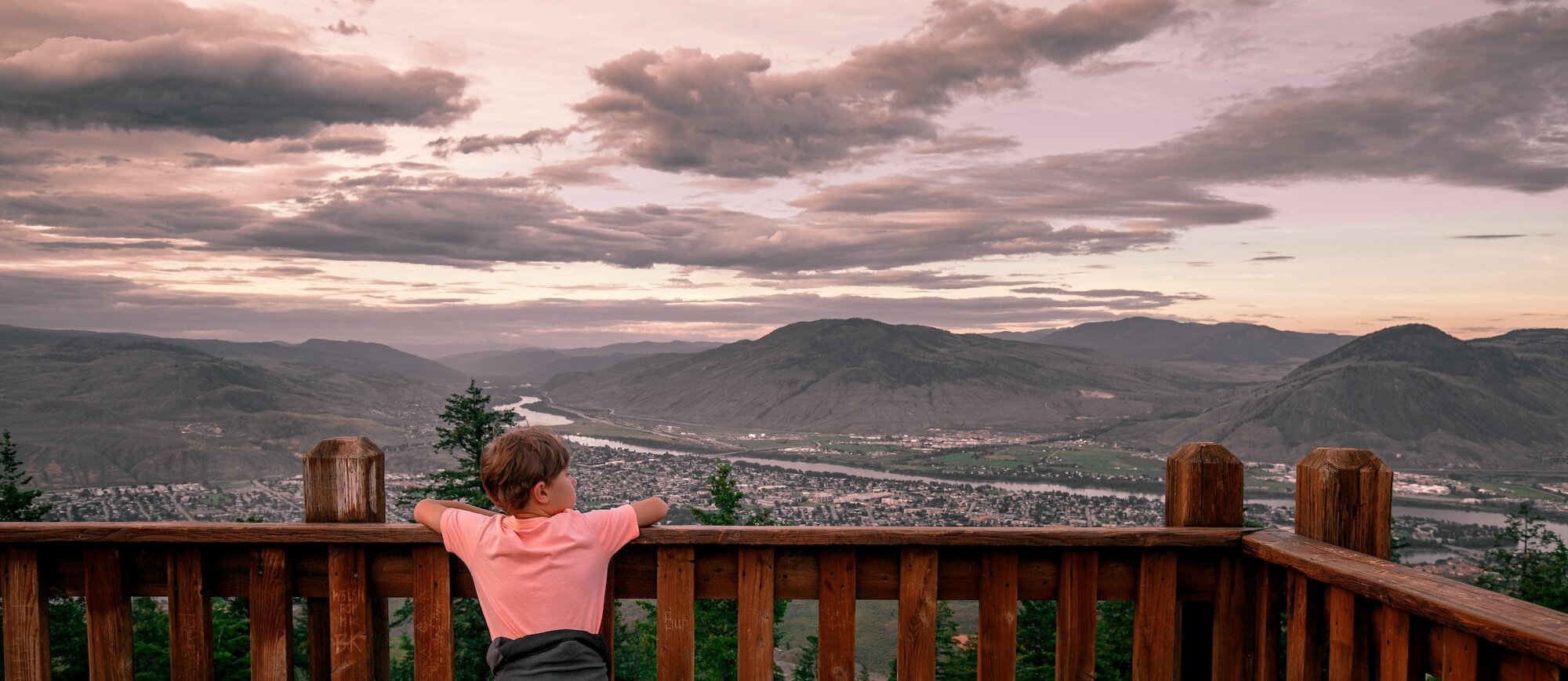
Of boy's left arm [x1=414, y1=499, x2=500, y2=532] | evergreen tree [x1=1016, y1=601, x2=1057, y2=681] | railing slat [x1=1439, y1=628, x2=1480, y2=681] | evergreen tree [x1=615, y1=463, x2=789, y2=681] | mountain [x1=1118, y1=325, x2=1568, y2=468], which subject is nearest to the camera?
railing slat [x1=1439, y1=628, x2=1480, y2=681]

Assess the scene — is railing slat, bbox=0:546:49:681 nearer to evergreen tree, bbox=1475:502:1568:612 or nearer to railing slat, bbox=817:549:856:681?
railing slat, bbox=817:549:856:681

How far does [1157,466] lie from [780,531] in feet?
399

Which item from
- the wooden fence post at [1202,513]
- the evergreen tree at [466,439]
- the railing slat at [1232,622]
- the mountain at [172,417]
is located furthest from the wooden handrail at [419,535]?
the mountain at [172,417]

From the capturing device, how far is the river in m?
83.5

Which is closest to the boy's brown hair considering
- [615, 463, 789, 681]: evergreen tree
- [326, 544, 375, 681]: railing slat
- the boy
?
the boy

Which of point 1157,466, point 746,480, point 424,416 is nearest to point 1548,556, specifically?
point 746,480

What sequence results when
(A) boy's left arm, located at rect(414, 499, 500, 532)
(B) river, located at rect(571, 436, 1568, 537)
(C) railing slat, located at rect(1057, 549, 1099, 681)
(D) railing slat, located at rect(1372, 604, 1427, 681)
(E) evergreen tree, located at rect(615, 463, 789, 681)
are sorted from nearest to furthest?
(D) railing slat, located at rect(1372, 604, 1427, 681)
(A) boy's left arm, located at rect(414, 499, 500, 532)
(C) railing slat, located at rect(1057, 549, 1099, 681)
(E) evergreen tree, located at rect(615, 463, 789, 681)
(B) river, located at rect(571, 436, 1568, 537)

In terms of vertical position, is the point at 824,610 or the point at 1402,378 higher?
the point at 824,610

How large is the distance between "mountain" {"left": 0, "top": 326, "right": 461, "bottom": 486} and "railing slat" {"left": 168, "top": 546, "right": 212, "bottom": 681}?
100 metres

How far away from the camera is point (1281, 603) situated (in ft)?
10.0

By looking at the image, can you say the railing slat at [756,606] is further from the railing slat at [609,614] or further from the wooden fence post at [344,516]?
the wooden fence post at [344,516]

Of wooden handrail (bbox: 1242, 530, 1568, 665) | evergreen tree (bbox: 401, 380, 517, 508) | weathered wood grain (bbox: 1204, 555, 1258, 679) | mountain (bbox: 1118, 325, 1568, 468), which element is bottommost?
mountain (bbox: 1118, 325, 1568, 468)

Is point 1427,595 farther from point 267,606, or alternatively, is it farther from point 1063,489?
point 1063,489

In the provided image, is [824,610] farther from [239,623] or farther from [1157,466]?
[1157,466]
